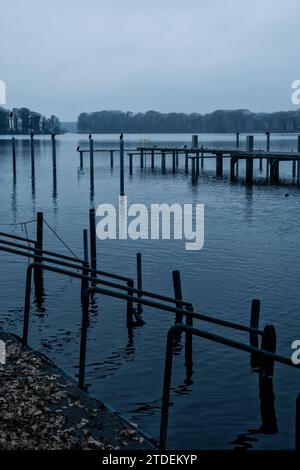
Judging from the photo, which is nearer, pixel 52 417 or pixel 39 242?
pixel 52 417

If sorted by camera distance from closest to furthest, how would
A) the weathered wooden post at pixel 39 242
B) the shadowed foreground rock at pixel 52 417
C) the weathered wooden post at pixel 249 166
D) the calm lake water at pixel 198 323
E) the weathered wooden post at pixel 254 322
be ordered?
the shadowed foreground rock at pixel 52 417, the calm lake water at pixel 198 323, the weathered wooden post at pixel 254 322, the weathered wooden post at pixel 39 242, the weathered wooden post at pixel 249 166

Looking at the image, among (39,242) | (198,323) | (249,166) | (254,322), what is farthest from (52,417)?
(249,166)

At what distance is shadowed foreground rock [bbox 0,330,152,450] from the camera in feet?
30.6

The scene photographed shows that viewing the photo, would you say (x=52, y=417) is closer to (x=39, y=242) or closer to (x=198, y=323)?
(x=198, y=323)

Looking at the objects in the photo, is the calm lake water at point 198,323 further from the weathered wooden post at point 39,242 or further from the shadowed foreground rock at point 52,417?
the shadowed foreground rock at point 52,417

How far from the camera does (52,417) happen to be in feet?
33.1

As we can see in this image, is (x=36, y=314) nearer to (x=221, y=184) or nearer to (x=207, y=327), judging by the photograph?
(x=207, y=327)

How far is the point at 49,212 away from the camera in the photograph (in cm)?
4594

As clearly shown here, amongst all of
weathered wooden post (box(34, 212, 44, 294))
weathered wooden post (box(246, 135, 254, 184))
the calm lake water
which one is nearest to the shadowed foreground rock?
the calm lake water

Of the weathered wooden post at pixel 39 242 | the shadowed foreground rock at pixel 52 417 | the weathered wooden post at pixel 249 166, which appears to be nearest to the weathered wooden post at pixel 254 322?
the shadowed foreground rock at pixel 52 417

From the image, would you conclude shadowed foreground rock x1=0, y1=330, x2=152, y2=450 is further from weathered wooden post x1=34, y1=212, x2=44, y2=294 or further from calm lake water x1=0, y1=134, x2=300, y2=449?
weathered wooden post x1=34, y1=212, x2=44, y2=294

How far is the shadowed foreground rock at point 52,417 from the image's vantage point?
9336 millimetres
